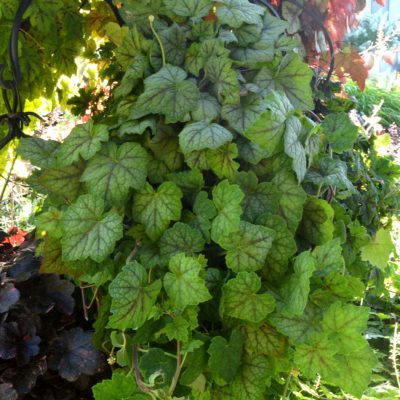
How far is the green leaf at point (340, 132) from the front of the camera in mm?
848

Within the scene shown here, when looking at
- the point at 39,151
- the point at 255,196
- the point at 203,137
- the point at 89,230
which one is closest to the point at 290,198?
the point at 255,196

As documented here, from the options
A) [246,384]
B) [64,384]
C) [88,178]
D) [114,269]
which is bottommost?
[64,384]

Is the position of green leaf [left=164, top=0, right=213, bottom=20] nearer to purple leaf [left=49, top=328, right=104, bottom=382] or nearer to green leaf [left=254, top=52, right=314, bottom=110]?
green leaf [left=254, top=52, right=314, bottom=110]

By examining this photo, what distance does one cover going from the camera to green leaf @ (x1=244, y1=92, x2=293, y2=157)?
2.22 feet

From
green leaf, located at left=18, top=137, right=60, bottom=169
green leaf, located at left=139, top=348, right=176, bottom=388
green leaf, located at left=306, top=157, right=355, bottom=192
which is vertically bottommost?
green leaf, located at left=139, top=348, right=176, bottom=388

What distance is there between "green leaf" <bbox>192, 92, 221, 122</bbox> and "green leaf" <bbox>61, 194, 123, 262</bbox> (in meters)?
0.17

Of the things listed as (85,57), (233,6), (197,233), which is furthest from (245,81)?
(85,57)

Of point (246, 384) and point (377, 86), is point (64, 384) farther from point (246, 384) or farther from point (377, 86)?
point (377, 86)

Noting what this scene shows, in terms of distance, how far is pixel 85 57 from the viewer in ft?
4.20

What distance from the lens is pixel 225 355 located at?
0.72 meters

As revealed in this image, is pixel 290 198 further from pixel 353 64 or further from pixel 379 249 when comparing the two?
pixel 353 64

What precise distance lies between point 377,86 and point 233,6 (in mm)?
7992

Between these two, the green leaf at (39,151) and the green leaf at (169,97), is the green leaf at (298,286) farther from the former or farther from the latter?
the green leaf at (39,151)

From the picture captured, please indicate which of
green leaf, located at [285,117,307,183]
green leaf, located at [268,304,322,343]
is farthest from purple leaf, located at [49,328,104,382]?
green leaf, located at [285,117,307,183]
